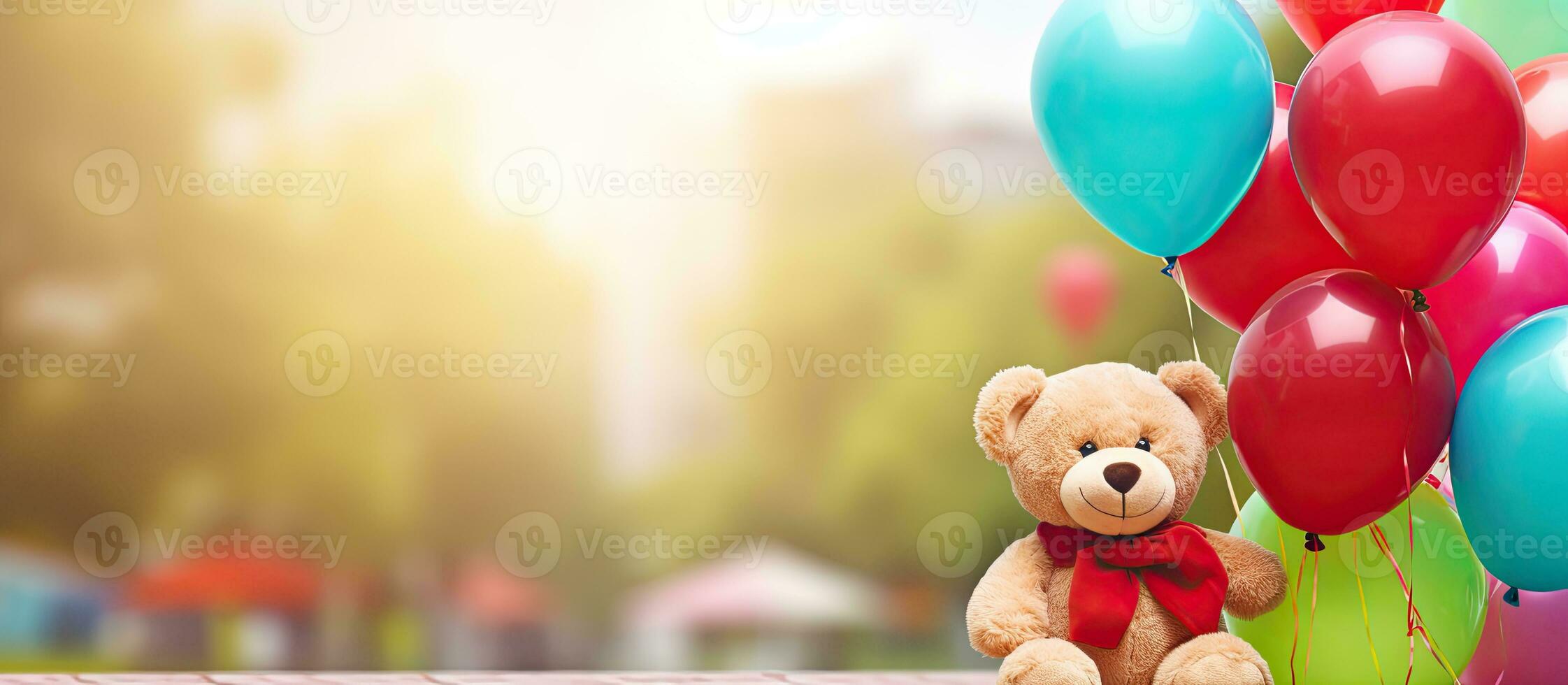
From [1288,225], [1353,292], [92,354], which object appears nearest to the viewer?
[1353,292]

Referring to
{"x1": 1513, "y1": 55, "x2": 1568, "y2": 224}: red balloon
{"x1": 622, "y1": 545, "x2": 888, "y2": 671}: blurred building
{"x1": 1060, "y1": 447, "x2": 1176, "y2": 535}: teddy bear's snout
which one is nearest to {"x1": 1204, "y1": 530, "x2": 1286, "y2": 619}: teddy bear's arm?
{"x1": 1060, "y1": 447, "x2": 1176, "y2": 535}: teddy bear's snout

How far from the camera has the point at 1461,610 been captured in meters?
1.30

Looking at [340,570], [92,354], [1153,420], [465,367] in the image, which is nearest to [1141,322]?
[1153,420]

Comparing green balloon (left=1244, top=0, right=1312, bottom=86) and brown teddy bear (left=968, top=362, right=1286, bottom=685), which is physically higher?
green balloon (left=1244, top=0, right=1312, bottom=86)

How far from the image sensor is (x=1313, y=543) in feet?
4.03

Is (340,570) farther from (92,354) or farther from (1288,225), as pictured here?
(1288,225)

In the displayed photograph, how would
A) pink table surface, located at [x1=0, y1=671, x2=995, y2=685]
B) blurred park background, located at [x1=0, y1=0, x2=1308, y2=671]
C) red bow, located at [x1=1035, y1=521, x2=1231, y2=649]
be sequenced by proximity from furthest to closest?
blurred park background, located at [x1=0, y1=0, x2=1308, y2=671] → pink table surface, located at [x1=0, y1=671, x2=995, y2=685] → red bow, located at [x1=1035, y1=521, x2=1231, y2=649]

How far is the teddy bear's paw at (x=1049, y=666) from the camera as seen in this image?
1.21 meters

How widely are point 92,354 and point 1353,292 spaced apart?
2088 mm

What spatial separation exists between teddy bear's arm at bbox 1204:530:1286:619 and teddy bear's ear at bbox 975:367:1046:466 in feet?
0.93

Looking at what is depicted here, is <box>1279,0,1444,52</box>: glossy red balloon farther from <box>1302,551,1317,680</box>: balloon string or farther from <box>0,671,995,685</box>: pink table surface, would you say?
<box>0,671,995,685</box>: pink table surface

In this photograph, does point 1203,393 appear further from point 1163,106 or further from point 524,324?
point 524,324

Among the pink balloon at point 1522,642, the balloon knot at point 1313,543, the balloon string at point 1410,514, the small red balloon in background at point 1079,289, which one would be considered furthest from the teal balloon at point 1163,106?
the small red balloon in background at point 1079,289

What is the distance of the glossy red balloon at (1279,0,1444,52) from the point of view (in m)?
1.28
